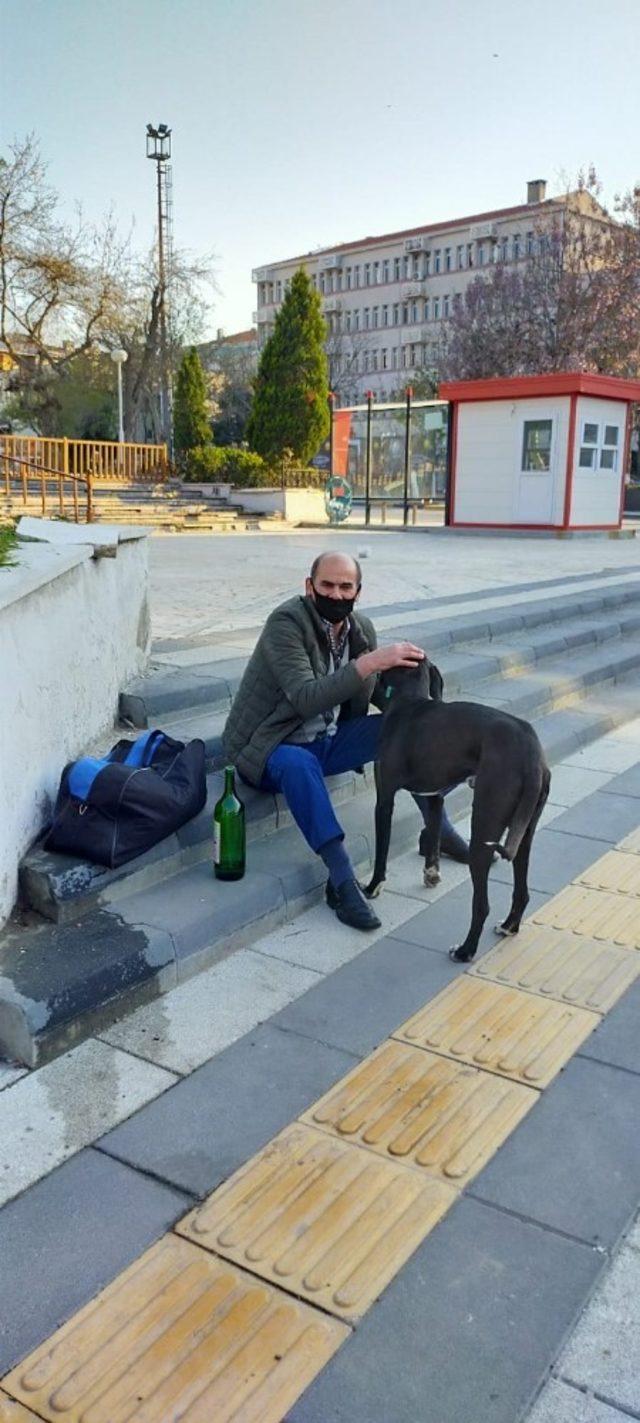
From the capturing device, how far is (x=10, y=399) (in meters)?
38.8

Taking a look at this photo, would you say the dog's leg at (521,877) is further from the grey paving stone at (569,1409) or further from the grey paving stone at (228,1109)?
the grey paving stone at (569,1409)

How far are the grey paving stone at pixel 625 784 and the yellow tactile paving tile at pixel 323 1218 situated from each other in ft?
11.0

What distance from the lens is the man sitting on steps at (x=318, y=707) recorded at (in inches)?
149

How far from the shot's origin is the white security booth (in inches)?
699

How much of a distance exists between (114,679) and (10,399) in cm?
3756

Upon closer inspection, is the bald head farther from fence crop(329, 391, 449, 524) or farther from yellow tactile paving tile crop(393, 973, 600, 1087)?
fence crop(329, 391, 449, 524)

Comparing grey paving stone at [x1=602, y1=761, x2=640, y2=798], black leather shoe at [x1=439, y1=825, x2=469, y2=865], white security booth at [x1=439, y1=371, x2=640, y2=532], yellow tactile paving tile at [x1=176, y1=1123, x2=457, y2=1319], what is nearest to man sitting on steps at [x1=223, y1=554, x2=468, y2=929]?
black leather shoe at [x1=439, y1=825, x2=469, y2=865]

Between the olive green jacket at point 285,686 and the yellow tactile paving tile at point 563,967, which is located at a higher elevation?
the olive green jacket at point 285,686

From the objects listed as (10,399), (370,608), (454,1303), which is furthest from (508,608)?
(10,399)

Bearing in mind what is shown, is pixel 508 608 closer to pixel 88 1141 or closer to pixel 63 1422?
pixel 88 1141

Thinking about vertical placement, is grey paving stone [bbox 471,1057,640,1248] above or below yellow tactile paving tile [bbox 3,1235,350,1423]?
above

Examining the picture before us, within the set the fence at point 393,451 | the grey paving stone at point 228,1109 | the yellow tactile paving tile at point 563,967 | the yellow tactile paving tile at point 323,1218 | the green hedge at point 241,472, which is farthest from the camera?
the green hedge at point 241,472

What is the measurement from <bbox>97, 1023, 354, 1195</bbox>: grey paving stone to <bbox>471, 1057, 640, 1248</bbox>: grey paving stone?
1.81 feet

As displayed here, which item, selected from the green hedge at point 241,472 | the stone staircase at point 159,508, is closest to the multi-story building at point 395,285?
the green hedge at point 241,472
